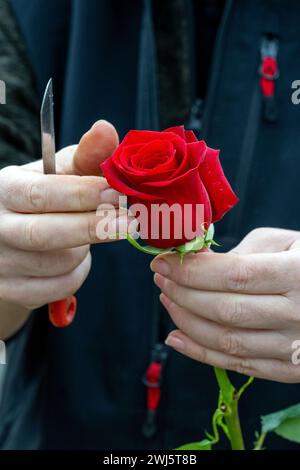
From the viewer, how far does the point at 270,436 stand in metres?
0.93

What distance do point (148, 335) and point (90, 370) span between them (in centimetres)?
13

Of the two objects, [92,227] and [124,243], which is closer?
[92,227]

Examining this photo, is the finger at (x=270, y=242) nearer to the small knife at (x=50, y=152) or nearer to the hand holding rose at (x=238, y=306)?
the hand holding rose at (x=238, y=306)

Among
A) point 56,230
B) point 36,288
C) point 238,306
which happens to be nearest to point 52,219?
point 56,230

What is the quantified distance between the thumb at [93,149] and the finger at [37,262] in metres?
0.09

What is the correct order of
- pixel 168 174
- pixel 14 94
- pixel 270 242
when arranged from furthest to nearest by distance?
pixel 14 94 → pixel 270 242 → pixel 168 174

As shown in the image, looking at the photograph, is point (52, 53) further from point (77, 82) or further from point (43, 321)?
point (43, 321)

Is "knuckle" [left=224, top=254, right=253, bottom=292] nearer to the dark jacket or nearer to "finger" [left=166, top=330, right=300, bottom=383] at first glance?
"finger" [left=166, top=330, right=300, bottom=383]

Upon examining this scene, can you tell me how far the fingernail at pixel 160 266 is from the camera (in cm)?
58

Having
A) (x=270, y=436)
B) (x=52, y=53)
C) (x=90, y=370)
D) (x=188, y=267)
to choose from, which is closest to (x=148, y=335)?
(x=90, y=370)

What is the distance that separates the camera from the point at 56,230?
558 mm

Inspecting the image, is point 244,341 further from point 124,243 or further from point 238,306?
point 124,243

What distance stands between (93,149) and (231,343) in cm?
26

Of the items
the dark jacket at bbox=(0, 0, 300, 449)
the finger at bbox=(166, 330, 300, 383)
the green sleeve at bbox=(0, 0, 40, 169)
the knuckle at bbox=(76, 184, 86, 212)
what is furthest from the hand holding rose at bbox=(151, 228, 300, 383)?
the green sleeve at bbox=(0, 0, 40, 169)
